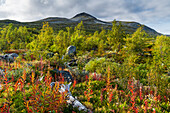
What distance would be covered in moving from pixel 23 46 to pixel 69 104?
27.6m

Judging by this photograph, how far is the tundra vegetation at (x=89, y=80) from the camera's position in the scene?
3.12 metres

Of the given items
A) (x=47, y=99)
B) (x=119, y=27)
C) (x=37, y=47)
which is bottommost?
(x=47, y=99)

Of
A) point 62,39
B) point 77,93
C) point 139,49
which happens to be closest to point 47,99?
point 77,93

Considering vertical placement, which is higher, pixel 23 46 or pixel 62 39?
pixel 62 39

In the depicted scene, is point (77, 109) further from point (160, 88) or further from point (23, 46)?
point (23, 46)

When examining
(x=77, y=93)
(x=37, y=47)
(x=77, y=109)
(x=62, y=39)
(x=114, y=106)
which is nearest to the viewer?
(x=77, y=109)

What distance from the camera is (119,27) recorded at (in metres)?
24.1

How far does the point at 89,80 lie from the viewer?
4.92m

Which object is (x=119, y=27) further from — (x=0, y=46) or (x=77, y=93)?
(x=0, y=46)

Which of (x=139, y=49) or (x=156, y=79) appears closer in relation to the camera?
(x=156, y=79)

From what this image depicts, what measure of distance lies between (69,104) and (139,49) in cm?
1716

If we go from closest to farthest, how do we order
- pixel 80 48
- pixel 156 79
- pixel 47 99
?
pixel 47 99 < pixel 156 79 < pixel 80 48

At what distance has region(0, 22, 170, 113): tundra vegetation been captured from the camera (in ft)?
10.2

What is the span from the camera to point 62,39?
2362 cm
